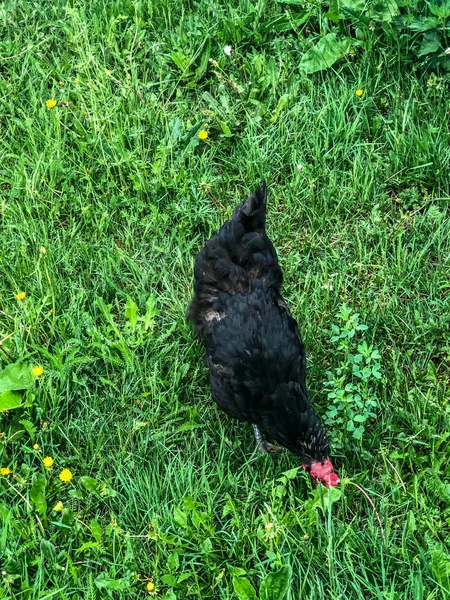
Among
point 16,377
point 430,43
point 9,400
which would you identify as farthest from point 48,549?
point 430,43

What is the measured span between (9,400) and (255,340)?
1203 mm

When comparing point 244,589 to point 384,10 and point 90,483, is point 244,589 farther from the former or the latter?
point 384,10

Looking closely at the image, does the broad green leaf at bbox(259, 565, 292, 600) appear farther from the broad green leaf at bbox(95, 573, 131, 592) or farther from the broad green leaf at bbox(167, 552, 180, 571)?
the broad green leaf at bbox(95, 573, 131, 592)

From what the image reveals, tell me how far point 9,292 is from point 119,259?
0.62 meters

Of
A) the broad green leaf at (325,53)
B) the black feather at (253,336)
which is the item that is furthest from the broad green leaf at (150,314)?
the broad green leaf at (325,53)

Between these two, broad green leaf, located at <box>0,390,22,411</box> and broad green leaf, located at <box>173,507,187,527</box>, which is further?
broad green leaf, located at <box>0,390,22,411</box>

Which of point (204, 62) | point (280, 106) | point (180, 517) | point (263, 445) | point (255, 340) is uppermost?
point (204, 62)

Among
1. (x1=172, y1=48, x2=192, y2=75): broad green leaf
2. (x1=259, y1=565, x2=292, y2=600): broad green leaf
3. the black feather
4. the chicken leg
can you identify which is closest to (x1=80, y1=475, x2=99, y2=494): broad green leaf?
the black feather

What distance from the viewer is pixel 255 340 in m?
3.16

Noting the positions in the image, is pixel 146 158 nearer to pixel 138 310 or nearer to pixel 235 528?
pixel 138 310

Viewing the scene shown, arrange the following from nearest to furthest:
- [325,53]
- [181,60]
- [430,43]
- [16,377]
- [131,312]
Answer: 1. [16,377]
2. [131,312]
3. [430,43]
4. [325,53]
5. [181,60]

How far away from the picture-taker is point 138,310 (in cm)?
375

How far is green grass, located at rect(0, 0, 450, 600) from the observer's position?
2941mm

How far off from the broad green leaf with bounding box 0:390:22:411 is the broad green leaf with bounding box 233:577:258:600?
1.33 metres
